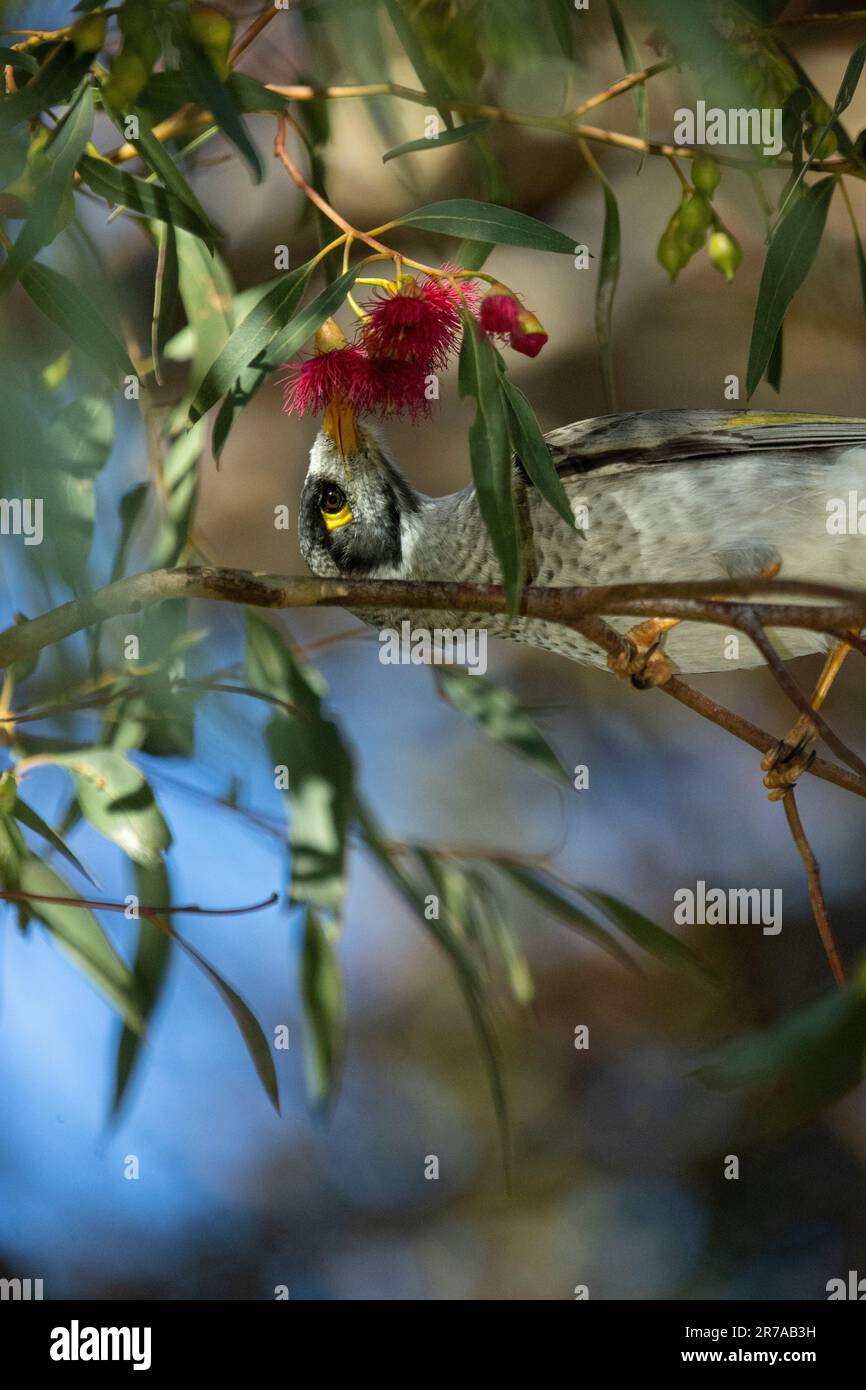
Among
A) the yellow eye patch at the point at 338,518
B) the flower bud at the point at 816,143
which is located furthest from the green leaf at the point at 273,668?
the flower bud at the point at 816,143

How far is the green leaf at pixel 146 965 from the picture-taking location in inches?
55.9

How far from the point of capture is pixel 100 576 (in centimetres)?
141

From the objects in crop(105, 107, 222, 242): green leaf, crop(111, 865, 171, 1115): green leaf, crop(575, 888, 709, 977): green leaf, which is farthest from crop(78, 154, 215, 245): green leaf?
crop(575, 888, 709, 977): green leaf

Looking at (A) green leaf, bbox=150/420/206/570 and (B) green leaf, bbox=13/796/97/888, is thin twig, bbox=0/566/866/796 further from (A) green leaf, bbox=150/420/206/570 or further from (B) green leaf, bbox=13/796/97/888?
(A) green leaf, bbox=150/420/206/570

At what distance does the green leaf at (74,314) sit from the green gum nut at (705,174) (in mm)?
581

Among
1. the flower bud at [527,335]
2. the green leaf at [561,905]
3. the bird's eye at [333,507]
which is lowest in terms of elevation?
the green leaf at [561,905]

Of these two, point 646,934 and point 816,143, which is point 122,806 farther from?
point 816,143

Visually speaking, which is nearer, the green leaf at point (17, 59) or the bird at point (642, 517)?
the green leaf at point (17, 59)

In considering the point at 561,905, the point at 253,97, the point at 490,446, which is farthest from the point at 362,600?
the point at 561,905

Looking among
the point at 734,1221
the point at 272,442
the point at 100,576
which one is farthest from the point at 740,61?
the point at 734,1221

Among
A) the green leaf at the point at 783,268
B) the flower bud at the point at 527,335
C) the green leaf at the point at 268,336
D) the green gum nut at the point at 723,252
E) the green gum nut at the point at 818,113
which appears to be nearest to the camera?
the flower bud at the point at 527,335

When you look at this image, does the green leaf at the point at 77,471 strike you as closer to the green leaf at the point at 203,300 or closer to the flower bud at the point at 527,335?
the green leaf at the point at 203,300

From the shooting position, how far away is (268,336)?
101 cm

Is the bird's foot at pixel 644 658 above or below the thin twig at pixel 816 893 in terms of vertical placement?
above
